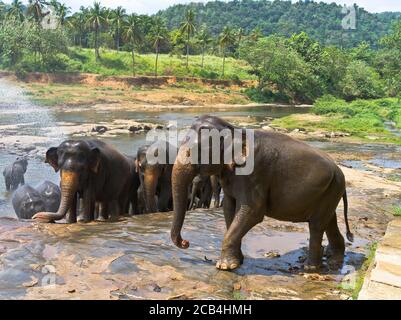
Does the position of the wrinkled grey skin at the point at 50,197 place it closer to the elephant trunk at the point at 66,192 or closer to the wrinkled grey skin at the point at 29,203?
the wrinkled grey skin at the point at 29,203

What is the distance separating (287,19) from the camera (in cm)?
18562

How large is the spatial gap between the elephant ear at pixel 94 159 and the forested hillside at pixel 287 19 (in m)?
143

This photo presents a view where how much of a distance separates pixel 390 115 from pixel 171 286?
4606 cm

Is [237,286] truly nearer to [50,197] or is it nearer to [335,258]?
[335,258]

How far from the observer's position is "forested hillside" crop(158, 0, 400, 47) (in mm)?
160275

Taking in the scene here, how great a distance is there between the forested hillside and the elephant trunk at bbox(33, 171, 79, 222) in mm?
143831

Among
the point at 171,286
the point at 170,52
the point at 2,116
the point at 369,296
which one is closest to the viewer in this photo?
the point at 369,296

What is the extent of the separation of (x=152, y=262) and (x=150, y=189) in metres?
3.67

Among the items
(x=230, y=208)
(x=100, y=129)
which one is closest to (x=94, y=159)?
(x=230, y=208)

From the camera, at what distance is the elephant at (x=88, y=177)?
8.45 metres

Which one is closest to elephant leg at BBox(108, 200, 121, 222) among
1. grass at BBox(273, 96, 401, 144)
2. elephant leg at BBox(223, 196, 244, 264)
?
elephant leg at BBox(223, 196, 244, 264)

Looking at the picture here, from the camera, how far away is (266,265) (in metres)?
7.01

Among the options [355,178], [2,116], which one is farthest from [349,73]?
[355,178]
